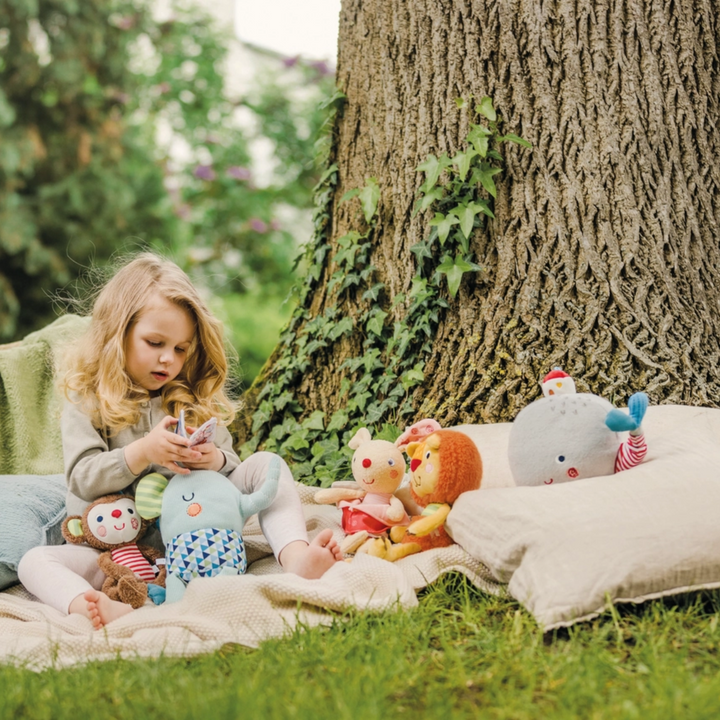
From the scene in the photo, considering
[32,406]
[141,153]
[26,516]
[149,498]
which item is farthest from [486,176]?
[141,153]

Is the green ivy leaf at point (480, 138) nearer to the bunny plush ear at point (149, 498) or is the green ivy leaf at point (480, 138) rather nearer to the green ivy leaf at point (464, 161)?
the green ivy leaf at point (464, 161)

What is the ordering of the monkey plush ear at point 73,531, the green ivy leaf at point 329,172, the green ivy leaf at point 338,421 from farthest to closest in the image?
the green ivy leaf at point 329,172 → the green ivy leaf at point 338,421 → the monkey plush ear at point 73,531

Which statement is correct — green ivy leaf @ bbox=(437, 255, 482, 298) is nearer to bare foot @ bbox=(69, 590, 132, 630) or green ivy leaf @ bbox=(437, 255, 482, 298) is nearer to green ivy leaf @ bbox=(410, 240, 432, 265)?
green ivy leaf @ bbox=(410, 240, 432, 265)

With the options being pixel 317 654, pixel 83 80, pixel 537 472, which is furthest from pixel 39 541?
pixel 83 80

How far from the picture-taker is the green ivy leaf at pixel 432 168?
111 inches

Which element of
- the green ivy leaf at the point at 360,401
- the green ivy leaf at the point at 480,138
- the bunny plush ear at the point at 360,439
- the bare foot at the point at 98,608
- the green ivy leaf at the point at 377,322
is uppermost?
the green ivy leaf at the point at 480,138

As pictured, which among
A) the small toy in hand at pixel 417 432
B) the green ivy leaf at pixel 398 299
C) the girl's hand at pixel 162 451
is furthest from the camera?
the green ivy leaf at pixel 398 299

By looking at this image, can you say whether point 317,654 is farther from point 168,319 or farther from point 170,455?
point 168,319

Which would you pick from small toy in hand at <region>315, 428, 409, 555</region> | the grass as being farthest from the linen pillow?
small toy in hand at <region>315, 428, 409, 555</region>

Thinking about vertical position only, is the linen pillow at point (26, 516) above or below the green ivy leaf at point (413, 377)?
below

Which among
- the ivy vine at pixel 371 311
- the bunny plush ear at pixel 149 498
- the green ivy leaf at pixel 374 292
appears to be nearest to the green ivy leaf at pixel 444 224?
the ivy vine at pixel 371 311

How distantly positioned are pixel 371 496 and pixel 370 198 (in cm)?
138

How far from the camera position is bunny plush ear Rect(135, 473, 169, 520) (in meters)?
2.14

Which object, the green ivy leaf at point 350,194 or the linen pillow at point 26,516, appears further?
the green ivy leaf at point 350,194
